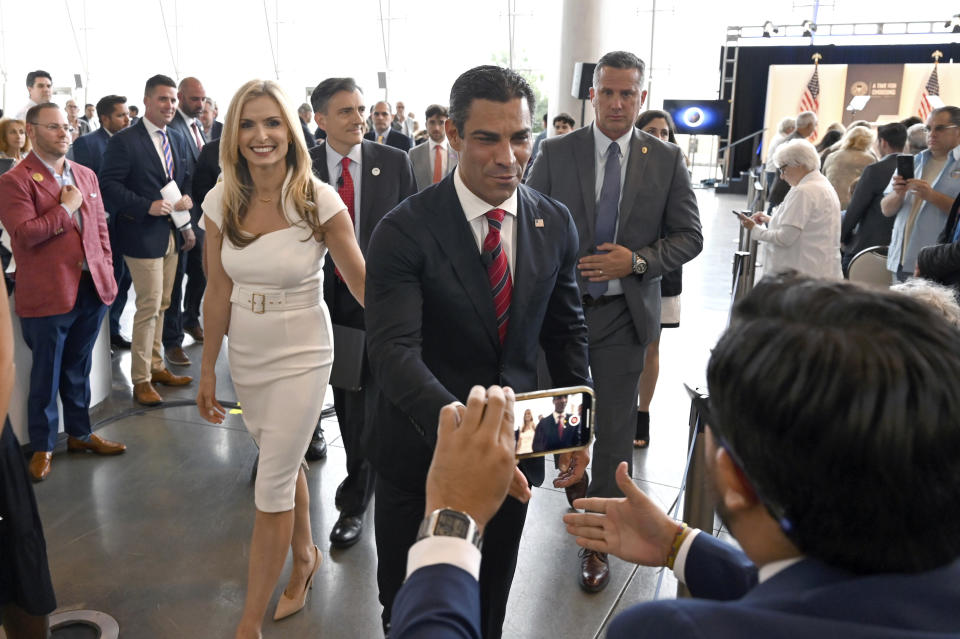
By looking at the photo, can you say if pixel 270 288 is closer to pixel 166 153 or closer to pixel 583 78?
pixel 166 153

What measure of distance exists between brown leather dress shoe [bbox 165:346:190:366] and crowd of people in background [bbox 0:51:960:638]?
0.67m

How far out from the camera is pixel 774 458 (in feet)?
2.50

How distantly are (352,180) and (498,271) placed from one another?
1.98 metres

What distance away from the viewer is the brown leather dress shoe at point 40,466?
3703mm

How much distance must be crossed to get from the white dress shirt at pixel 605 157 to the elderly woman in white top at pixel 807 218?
1936 millimetres

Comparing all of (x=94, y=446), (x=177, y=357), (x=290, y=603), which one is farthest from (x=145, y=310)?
(x=290, y=603)

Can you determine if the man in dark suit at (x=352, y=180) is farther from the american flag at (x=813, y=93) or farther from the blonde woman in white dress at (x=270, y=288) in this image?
the american flag at (x=813, y=93)

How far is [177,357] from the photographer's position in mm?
5480

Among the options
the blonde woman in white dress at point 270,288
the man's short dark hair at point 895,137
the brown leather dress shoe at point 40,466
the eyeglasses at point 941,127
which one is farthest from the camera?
the man's short dark hair at point 895,137

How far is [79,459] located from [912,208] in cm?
504

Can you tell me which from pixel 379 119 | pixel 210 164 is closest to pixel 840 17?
pixel 379 119

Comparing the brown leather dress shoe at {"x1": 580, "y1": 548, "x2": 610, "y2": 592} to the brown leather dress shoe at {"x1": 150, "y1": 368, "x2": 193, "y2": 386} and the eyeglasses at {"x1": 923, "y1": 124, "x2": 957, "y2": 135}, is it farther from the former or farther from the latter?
the eyeglasses at {"x1": 923, "y1": 124, "x2": 957, "y2": 135}

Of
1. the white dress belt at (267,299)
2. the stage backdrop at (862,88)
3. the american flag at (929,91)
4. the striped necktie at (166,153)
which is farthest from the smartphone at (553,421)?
the american flag at (929,91)

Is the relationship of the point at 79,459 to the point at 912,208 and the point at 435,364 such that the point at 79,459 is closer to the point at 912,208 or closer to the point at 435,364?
the point at 435,364
